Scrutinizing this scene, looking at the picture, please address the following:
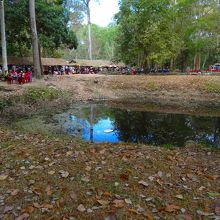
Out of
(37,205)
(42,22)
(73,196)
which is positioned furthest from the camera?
(42,22)

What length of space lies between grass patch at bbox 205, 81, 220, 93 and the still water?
25.9ft

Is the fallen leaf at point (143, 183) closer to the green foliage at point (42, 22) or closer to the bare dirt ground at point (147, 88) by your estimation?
the bare dirt ground at point (147, 88)

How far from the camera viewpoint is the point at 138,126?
567 inches

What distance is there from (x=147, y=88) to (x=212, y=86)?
5.48 m

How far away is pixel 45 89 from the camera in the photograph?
2002 centimetres

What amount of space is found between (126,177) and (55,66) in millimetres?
34706

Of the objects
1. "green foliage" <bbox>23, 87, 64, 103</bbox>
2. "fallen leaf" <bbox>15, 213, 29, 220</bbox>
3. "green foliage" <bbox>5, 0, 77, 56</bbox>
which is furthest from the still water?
"green foliage" <bbox>5, 0, 77, 56</bbox>

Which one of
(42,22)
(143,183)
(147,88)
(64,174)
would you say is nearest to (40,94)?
(147,88)

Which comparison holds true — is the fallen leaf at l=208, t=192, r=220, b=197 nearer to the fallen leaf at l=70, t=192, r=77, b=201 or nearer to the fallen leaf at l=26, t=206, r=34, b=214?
the fallen leaf at l=70, t=192, r=77, b=201

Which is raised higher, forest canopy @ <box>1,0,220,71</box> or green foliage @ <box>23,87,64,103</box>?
forest canopy @ <box>1,0,220,71</box>

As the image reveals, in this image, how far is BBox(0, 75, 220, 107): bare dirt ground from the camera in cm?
2275

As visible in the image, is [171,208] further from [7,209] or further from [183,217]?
[7,209]

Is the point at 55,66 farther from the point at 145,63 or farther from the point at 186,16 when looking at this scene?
the point at 186,16

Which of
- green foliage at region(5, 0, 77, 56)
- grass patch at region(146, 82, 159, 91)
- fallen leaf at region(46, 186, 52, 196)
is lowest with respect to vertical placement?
fallen leaf at region(46, 186, 52, 196)
